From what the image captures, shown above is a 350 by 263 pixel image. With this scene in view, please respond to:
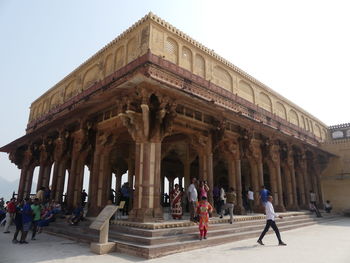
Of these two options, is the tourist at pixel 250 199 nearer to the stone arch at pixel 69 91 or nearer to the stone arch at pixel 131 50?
the stone arch at pixel 131 50

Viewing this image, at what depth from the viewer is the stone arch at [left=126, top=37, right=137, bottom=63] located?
33.1 feet

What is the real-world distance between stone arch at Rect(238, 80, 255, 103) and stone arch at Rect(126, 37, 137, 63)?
668 centimetres

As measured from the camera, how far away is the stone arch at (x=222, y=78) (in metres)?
12.8

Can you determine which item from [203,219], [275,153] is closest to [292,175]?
[275,153]

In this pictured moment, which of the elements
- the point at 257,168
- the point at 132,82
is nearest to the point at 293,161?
the point at 257,168

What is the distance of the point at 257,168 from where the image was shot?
14.0 meters

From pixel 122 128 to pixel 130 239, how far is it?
210 inches

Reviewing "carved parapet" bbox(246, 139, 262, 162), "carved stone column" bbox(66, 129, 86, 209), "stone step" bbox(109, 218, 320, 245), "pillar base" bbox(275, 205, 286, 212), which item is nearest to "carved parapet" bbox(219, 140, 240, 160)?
"carved parapet" bbox(246, 139, 262, 162)

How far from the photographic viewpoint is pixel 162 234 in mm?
6777

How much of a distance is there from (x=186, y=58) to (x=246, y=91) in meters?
5.28

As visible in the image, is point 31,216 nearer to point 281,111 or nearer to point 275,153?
point 275,153

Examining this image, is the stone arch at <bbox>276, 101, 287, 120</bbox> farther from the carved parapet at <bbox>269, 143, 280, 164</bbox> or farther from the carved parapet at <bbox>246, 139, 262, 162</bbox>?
the carved parapet at <bbox>246, 139, 262, 162</bbox>

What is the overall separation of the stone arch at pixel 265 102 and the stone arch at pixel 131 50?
9131 millimetres

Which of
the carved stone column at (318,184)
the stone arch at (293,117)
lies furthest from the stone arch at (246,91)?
the carved stone column at (318,184)
